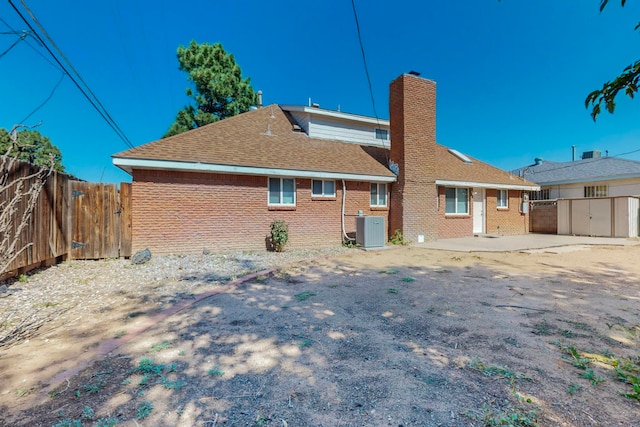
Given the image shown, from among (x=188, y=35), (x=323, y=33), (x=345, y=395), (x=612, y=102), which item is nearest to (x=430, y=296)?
(x=345, y=395)

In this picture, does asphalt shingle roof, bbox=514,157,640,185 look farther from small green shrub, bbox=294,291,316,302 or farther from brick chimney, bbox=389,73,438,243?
small green shrub, bbox=294,291,316,302

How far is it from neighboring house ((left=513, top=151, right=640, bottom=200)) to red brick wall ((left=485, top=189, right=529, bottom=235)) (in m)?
5.85

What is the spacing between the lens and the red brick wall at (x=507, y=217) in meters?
14.8

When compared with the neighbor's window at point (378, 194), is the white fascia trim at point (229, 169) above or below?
above

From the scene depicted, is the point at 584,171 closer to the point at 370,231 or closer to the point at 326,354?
the point at 370,231

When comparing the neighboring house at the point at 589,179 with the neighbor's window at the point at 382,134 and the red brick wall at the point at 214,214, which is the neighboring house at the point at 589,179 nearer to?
the neighbor's window at the point at 382,134

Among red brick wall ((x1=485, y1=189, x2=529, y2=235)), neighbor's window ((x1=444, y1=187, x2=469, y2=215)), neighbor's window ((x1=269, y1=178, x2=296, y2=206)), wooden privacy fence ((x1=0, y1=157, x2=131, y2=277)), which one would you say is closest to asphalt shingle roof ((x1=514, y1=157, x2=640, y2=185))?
red brick wall ((x1=485, y1=189, x2=529, y2=235))

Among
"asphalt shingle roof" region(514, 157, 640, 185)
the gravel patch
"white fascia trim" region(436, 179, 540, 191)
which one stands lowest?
the gravel patch

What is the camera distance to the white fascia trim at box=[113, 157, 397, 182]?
8.16 m

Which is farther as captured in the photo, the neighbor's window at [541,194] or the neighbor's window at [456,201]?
the neighbor's window at [541,194]

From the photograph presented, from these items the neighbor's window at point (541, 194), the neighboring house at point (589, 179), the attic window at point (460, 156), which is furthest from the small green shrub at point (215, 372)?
the neighbor's window at point (541, 194)

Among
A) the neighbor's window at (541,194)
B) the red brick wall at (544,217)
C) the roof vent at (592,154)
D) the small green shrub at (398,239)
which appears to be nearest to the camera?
the small green shrub at (398,239)

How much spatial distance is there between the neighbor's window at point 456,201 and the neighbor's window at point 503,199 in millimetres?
2541

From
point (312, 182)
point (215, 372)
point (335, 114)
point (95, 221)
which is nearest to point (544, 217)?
point (335, 114)
